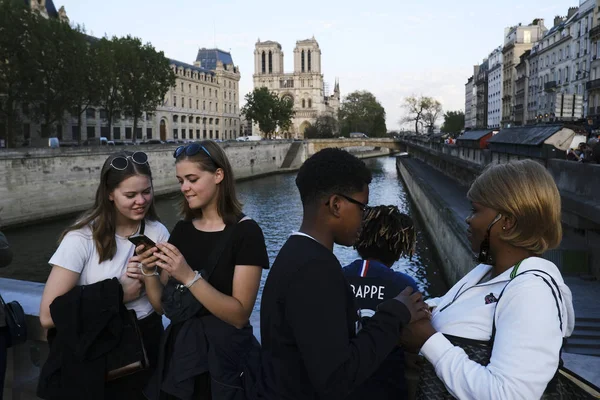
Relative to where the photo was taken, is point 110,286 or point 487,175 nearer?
point 487,175

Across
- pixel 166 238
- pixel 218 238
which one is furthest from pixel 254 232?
pixel 166 238

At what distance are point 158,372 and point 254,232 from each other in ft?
2.33

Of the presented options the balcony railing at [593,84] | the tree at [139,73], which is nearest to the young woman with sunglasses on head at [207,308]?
the balcony railing at [593,84]

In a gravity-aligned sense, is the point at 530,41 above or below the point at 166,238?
above

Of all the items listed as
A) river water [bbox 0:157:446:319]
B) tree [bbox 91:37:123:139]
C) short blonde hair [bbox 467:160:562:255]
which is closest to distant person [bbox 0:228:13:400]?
short blonde hair [bbox 467:160:562:255]

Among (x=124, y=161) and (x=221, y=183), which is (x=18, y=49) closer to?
(x=124, y=161)

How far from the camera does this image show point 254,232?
221 centimetres

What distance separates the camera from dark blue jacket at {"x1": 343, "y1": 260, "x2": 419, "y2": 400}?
5.59 ft

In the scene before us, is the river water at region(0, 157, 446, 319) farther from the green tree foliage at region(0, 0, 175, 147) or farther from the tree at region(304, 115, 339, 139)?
the tree at region(304, 115, 339, 139)

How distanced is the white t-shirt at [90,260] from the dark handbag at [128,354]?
0.13m

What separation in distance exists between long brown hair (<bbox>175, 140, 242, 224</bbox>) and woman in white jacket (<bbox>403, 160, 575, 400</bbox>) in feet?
3.43

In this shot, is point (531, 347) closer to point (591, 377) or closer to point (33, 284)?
point (591, 377)

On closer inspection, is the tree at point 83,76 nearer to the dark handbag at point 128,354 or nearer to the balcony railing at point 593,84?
the dark handbag at point 128,354

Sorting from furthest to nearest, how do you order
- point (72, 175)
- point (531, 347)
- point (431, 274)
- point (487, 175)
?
1. point (72, 175)
2. point (431, 274)
3. point (487, 175)
4. point (531, 347)
